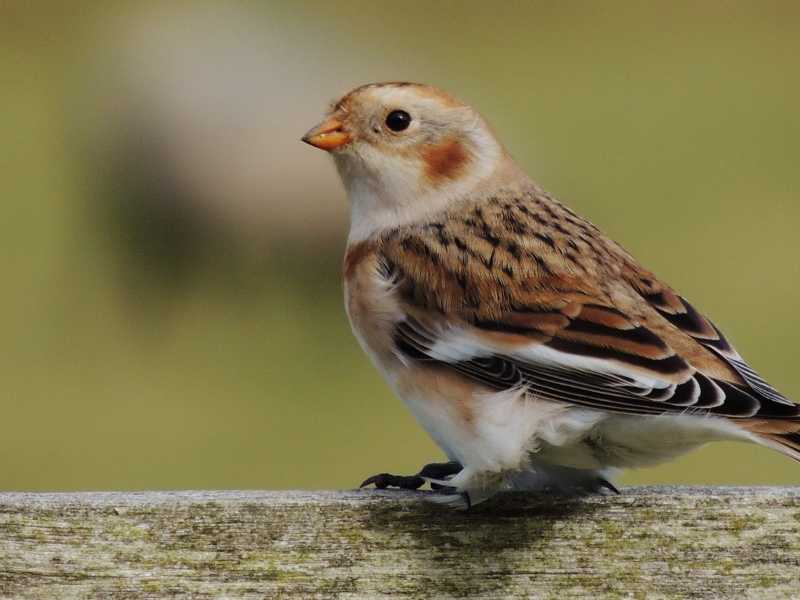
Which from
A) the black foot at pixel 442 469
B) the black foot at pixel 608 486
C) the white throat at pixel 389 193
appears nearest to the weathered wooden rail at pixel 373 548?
the black foot at pixel 608 486

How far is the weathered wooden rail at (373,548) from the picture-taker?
1.63 meters

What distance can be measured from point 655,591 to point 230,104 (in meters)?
8.80

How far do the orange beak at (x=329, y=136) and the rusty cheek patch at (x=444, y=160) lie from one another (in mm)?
199

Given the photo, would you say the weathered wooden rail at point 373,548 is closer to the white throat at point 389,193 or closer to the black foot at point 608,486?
the black foot at point 608,486

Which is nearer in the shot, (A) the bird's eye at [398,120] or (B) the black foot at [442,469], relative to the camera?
(B) the black foot at [442,469]

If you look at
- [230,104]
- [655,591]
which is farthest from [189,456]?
[230,104]

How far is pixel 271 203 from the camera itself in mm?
8734

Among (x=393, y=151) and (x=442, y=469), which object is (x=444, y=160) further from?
(x=442, y=469)

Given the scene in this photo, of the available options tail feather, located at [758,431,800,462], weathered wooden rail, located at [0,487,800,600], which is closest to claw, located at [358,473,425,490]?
weathered wooden rail, located at [0,487,800,600]

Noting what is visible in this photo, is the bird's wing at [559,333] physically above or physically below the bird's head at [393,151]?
below

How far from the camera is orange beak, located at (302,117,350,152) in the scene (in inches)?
102

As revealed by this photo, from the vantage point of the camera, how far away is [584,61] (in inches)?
564

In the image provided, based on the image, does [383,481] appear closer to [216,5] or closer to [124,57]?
[124,57]

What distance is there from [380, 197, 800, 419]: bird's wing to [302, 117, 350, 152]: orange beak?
0.33 metres
